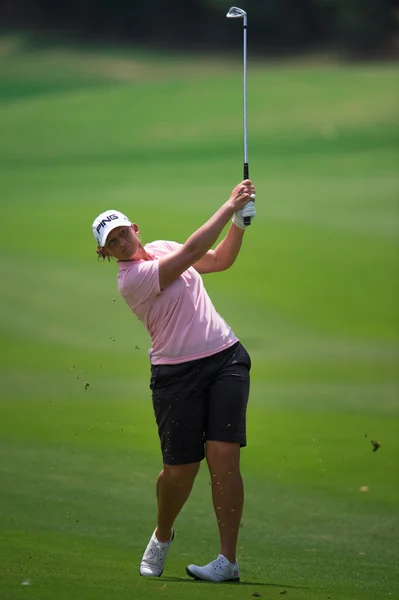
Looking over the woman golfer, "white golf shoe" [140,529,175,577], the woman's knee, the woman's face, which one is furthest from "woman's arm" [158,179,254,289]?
"white golf shoe" [140,529,175,577]

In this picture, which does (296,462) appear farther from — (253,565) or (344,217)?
(344,217)

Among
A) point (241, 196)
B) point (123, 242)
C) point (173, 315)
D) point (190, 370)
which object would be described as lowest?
point (190, 370)

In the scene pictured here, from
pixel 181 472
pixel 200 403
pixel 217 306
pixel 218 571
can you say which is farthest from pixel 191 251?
pixel 217 306

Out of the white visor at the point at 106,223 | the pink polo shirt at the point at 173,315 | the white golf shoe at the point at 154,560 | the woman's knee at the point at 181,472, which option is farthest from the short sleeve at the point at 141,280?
the white golf shoe at the point at 154,560

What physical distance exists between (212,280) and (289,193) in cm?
211

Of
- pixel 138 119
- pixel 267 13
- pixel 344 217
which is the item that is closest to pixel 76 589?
pixel 344 217

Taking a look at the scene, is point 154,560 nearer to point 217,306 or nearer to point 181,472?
point 181,472

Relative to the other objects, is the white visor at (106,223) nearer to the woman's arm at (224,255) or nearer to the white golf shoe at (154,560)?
the woman's arm at (224,255)

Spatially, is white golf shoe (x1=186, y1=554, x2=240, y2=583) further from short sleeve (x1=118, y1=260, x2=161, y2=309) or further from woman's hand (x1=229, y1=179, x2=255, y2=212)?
woman's hand (x1=229, y1=179, x2=255, y2=212)

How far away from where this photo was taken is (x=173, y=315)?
398 cm

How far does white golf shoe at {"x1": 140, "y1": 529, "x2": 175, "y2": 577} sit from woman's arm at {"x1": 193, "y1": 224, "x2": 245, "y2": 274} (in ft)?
2.88

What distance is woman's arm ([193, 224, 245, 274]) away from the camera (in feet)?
13.8

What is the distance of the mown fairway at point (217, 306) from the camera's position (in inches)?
183

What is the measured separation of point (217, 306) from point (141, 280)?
512 centimetres
